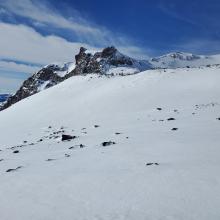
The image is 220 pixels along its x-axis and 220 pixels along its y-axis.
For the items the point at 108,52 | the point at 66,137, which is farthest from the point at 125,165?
the point at 108,52

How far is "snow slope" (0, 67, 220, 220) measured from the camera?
11.3m

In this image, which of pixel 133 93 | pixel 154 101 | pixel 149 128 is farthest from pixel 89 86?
pixel 149 128

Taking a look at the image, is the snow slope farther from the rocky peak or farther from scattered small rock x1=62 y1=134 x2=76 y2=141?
the rocky peak

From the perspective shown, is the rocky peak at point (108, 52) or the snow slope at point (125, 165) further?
the rocky peak at point (108, 52)

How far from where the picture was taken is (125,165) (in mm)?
16109

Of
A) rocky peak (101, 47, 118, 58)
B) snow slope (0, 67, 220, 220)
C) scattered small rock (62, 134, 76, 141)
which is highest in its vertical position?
rocky peak (101, 47, 118, 58)

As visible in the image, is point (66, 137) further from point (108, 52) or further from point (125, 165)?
point (108, 52)

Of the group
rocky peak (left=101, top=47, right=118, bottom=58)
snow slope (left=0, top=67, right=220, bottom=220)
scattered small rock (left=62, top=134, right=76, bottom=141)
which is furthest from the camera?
rocky peak (left=101, top=47, right=118, bottom=58)

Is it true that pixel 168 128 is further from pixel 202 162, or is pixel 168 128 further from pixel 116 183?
pixel 116 183

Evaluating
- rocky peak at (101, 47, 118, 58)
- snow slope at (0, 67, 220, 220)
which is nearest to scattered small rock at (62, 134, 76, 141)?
snow slope at (0, 67, 220, 220)

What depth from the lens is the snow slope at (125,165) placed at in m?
11.3

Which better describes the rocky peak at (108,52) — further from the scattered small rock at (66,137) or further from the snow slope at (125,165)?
the scattered small rock at (66,137)

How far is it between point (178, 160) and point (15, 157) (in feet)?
33.4

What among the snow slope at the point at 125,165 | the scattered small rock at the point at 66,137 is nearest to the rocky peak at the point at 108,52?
the snow slope at the point at 125,165
